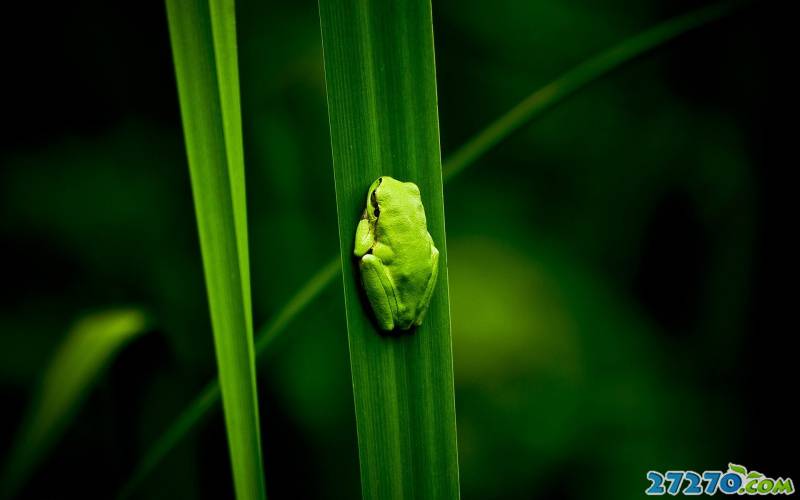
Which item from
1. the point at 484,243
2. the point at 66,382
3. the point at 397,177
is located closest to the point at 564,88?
the point at 397,177

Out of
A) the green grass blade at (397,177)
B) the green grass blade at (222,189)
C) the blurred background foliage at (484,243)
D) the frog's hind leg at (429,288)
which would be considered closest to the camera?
the green grass blade at (222,189)

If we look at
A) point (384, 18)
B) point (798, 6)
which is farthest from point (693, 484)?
point (384, 18)

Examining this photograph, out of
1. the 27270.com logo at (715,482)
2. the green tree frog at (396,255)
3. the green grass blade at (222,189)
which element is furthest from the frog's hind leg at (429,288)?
the 27270.com logo at (715,482)

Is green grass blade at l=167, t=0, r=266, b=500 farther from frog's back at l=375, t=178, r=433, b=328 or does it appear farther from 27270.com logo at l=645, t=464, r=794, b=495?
27270.com logo at l=645, t=464, r=794, b=495

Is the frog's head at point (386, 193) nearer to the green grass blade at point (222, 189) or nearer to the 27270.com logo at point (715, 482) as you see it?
the green grass blade at point (222, 189)

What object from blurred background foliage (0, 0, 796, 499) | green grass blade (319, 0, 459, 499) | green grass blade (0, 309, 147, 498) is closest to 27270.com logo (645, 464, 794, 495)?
blurred background foliage (0, 0, 796, 499)

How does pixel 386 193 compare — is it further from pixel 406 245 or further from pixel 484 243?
pixel 484 243

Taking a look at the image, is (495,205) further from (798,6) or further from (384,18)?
(798,6)
